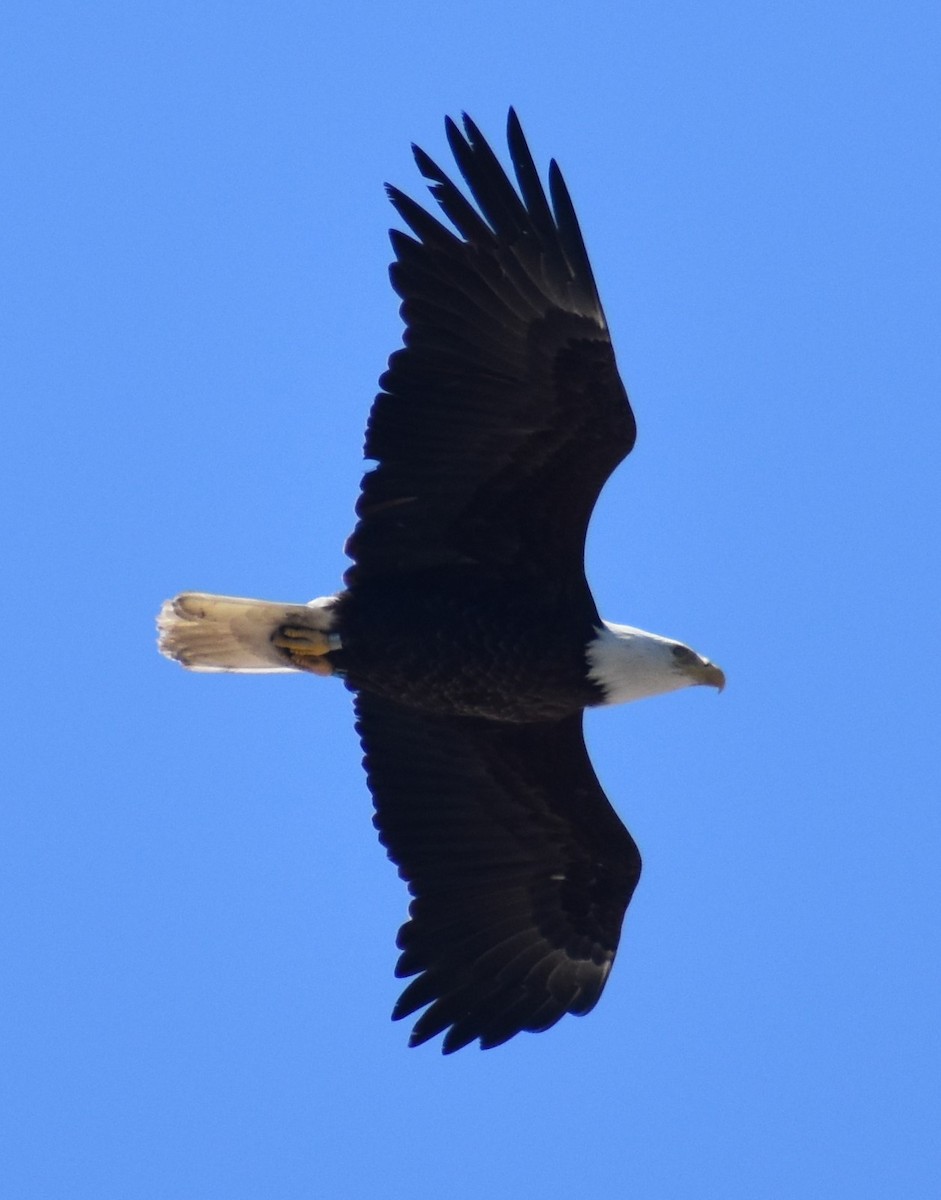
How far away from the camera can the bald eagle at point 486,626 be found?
9.84 metres

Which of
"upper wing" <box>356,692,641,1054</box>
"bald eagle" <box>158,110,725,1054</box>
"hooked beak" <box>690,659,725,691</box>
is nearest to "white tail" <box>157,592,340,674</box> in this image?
"bald eagle" <box>158,110,725,1054</box>

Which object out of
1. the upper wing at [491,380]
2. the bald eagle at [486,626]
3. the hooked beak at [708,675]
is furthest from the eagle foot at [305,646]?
the hooked beak at [708,675]

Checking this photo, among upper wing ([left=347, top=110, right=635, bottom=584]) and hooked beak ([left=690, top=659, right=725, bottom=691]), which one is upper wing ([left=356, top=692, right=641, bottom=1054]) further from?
upper wing ([left=347, top=110, right=635, bottom=584])

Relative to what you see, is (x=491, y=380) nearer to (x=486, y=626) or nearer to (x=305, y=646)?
(x=486, y=626)

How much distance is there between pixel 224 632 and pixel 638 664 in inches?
75.3

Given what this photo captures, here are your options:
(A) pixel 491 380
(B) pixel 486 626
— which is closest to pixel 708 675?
(B) pixel 486 626

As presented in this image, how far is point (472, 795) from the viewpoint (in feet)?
35.9

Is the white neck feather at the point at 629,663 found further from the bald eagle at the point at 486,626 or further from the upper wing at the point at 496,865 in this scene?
the upper wing at the point at 496,865

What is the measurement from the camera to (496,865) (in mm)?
10969

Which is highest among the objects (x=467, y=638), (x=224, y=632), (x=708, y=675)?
(x=224, y=632)

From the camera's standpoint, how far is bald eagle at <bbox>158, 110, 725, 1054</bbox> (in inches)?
388

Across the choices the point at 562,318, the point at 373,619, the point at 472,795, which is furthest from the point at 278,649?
the point at 562,318

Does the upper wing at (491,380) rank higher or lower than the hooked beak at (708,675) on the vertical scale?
higher

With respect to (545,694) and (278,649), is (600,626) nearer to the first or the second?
(545,694)
